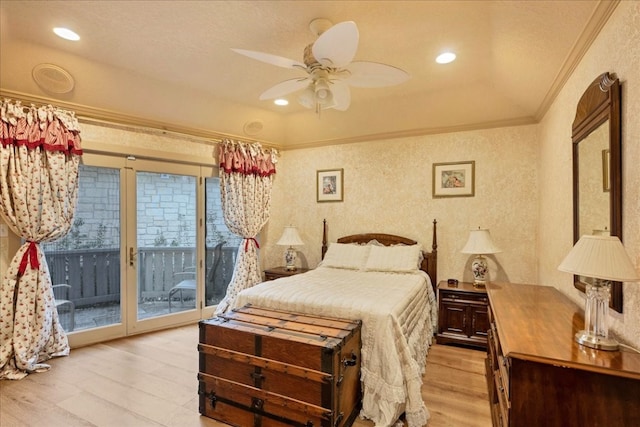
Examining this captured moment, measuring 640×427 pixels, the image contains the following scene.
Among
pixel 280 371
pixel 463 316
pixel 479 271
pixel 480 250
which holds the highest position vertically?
pixel 480 250

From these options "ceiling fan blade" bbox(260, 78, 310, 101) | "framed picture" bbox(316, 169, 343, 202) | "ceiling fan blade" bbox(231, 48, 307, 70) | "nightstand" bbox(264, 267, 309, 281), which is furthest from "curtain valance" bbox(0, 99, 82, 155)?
"framed picture" bbox(316, 169, 343, 202)

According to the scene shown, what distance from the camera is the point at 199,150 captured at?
4.42 m

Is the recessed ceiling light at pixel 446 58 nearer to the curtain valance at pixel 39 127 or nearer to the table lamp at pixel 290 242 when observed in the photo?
the table lamp at pixel 290 242

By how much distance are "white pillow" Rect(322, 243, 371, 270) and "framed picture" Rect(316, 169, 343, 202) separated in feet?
2.67

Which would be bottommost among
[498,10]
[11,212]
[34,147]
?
[11,212]

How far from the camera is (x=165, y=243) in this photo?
13.8 feet

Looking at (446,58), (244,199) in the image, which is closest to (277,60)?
(446,58)

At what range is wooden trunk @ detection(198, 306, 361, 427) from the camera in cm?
200

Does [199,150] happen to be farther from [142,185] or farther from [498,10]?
[498,10]

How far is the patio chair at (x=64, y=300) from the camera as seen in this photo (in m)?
3.44

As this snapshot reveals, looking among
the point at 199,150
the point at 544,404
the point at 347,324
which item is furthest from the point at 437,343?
the point at 199,150

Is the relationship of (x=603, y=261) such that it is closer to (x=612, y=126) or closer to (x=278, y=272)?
(x=612, y=126)

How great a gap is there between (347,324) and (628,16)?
2.25 m

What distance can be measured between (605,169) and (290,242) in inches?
141
